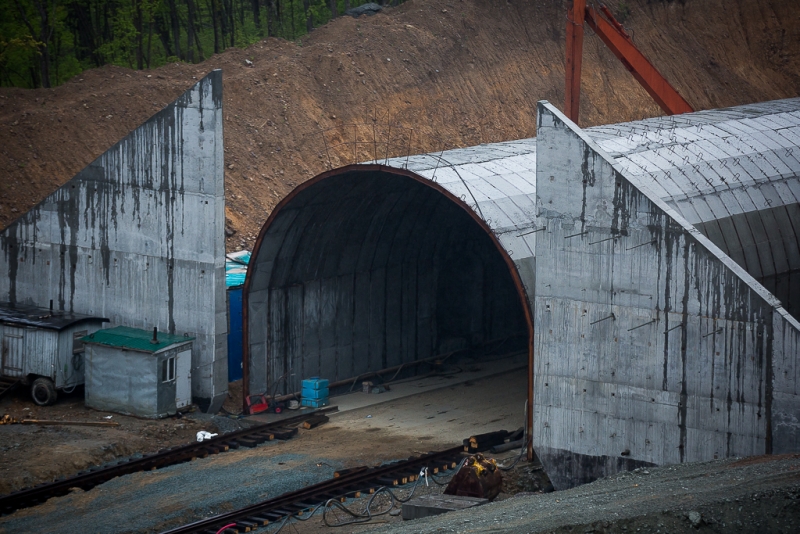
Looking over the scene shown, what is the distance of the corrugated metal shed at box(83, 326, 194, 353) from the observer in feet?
78.2

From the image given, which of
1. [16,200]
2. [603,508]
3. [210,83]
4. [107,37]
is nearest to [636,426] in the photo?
[603,508]

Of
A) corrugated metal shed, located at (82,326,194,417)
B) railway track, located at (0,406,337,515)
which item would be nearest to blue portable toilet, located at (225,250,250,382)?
corrugated metal shed, located at (82,326,194,417)

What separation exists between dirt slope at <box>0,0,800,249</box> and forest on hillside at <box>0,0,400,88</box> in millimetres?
4098

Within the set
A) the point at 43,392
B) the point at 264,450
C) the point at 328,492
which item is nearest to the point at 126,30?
the point at 43,392

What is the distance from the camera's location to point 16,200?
33406mm

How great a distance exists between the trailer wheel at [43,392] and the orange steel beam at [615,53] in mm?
16086

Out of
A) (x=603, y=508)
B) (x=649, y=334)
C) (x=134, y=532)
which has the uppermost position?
(x=649, y=334)

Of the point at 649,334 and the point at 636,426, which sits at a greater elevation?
the point at 649,334

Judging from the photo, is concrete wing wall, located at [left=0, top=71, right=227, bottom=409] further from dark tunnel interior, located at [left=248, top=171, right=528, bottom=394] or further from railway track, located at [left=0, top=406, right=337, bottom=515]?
railway track, located at [left=0, top=406, right=337, bottom=515]

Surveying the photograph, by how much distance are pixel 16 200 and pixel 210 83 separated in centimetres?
1243

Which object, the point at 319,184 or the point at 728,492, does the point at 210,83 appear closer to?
the point at 319,184

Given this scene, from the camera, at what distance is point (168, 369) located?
23.9 metres

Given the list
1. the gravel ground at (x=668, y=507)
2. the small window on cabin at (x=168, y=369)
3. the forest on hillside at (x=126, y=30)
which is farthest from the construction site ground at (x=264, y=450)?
the forest on hillside at (x=126, y=30)

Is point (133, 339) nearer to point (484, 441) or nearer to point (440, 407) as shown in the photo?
point (440, 407)
